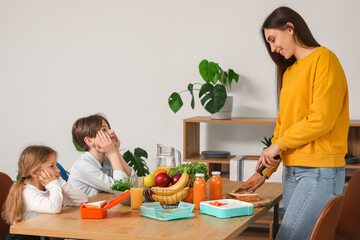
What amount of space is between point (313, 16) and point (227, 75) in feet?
2.88

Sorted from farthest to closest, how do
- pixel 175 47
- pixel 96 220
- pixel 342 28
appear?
pixel 175 47 → pixel 342 28 → pixel 96 220

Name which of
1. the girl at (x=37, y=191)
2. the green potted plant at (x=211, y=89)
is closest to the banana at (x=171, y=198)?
the girl at (x=37, y=191)

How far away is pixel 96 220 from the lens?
2.03 metres

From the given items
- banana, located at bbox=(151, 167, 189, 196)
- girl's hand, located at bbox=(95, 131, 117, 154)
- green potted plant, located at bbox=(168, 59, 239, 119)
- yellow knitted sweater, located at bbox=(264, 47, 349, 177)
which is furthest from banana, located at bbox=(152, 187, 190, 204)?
green potted plant, located at bbox=(168, 59, 239, 119)

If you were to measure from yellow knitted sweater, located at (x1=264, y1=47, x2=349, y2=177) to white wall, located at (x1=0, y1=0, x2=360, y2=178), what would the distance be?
91.8 inches

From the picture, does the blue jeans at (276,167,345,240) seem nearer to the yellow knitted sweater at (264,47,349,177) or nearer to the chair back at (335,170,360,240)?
the yellow knitted sweater at (264,47,349,177)

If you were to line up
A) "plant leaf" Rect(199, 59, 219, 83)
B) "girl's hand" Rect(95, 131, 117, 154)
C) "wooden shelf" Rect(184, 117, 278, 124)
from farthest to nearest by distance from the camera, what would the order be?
1. "plant leaf" Rect(199, 59, 219, 83)
2. "wooden shelf" Rect(184, 117, 278, 124)
3. "girl's hand" Rect(95, 131, 117, 154)

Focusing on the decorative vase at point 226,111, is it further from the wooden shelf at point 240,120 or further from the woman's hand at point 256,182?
the woman's hand at point 256,182

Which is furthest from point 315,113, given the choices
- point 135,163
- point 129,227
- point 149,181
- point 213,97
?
point 135,163

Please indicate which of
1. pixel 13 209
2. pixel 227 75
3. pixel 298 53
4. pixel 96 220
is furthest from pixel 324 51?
pixel 227 75

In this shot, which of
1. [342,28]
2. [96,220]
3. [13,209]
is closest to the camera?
[96,220]

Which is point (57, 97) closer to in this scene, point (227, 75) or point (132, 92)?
point (132, 92)

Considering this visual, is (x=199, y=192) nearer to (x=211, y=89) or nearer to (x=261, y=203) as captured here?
(x=261, y=203)

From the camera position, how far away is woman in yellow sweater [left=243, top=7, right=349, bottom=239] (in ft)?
6.93
